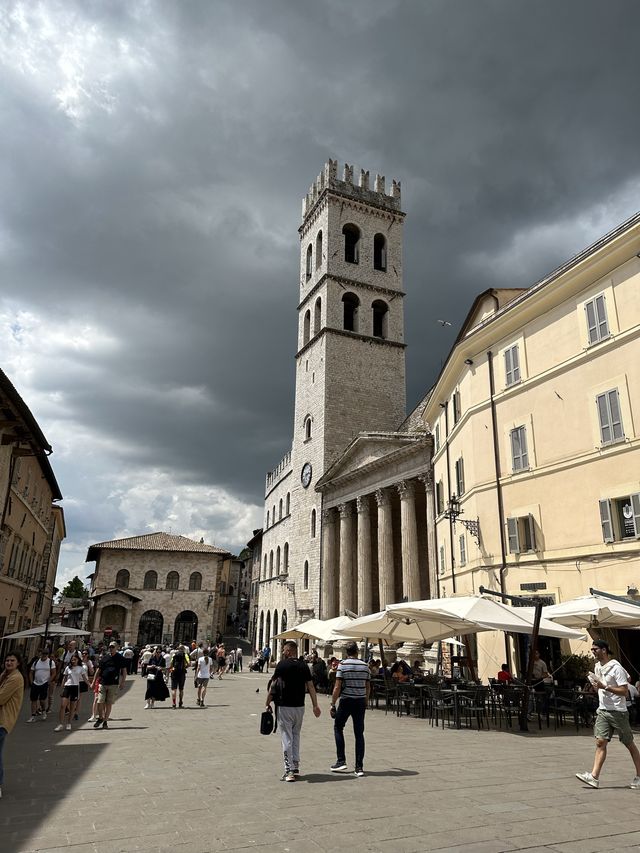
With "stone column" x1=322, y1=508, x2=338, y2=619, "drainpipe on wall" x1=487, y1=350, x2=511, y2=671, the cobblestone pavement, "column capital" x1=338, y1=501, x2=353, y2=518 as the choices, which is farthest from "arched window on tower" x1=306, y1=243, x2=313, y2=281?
the cobblestone pavement

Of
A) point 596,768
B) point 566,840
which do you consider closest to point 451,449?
point 596,768

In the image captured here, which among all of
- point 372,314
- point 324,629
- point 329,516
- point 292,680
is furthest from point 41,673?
point 372,314

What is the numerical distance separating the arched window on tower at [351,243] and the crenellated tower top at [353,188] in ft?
8.49

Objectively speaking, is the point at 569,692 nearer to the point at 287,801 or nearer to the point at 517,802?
the point at 517,802

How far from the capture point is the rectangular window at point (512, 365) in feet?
61.7

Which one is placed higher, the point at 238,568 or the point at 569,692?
the point at 238,568

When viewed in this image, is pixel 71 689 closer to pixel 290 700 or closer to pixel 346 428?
pixel 290 700

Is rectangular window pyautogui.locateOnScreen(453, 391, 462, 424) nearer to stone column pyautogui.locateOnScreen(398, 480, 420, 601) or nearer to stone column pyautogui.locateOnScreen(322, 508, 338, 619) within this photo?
stone column pyautogui.locateOnScreen(398, 480, 420, 601)

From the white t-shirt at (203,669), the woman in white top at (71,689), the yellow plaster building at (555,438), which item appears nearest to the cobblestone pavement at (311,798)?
the woman in white top at (71,689)

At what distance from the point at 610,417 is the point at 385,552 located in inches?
Result: 772

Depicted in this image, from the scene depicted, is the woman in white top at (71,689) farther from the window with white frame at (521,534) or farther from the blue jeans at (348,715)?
the window with white frame at (521,534)

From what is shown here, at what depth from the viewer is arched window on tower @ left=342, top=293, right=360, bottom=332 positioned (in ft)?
150

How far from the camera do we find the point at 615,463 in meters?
14.7

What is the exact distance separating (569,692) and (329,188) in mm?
42954
